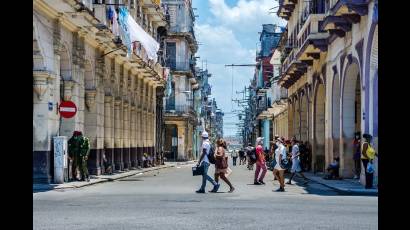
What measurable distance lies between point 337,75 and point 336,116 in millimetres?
1742

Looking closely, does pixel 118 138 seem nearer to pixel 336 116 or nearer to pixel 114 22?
pixel 114 22

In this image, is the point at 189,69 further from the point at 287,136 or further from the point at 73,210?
the point at 73,210

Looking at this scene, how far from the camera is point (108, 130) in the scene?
33.5m

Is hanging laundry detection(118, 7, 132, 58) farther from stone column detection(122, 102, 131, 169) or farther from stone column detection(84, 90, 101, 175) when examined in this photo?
stone column detection(122, 102, 131, 169)

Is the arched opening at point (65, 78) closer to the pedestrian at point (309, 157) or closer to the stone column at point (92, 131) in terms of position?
the stone column at point (92, 131)

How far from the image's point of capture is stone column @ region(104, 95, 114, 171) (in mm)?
33000

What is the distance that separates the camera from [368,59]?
22406 millimetres

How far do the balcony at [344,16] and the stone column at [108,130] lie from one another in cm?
1097

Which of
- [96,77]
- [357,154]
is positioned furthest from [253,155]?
[357,154]

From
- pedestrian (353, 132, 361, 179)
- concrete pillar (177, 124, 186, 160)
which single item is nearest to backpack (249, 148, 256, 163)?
pedestrian (353, 132, 361, 179)

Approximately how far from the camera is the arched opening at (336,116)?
29406 mm

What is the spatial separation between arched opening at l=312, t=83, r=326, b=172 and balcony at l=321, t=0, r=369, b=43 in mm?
6931
